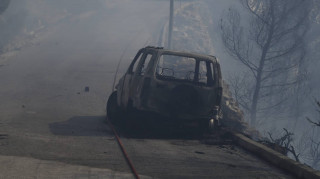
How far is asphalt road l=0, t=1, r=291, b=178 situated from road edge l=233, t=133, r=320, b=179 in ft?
0.60

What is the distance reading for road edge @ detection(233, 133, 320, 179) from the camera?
259 inches

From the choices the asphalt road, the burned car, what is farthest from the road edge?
the burned car

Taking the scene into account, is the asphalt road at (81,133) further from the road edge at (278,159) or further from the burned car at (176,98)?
the burned car at (176,98)

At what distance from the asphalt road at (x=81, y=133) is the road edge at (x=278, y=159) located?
7.2 inches

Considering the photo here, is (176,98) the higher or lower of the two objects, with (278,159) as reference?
higher

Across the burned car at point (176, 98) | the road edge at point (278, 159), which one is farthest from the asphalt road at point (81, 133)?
the burned car at point (176, 98)

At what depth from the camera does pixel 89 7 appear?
6894cm

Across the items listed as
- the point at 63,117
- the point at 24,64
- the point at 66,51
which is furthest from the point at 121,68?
the point at 63,117

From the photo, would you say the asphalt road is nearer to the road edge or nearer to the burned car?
the road edge

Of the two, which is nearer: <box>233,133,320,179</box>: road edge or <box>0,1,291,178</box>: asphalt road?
<box>233,133,320,179</box>: road edge

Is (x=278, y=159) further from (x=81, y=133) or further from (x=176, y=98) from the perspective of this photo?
(x=81, y=133)

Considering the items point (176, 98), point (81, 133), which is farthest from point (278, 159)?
point (81, 133)

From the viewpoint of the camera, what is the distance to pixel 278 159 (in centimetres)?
755

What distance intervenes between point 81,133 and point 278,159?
3936 mm
